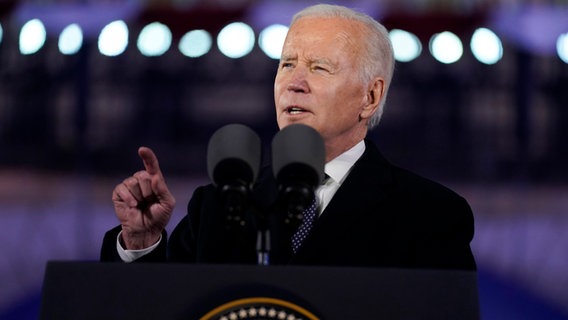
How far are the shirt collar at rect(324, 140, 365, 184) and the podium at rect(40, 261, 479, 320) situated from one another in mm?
580

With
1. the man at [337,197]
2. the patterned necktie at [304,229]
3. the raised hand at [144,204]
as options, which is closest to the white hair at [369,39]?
the man at [337,197]

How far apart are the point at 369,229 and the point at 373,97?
1.09ft

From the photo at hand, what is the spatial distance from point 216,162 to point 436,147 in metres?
2.78

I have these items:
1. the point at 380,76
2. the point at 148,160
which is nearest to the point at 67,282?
the point at 148,160

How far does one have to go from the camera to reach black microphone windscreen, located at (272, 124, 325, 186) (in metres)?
0.91

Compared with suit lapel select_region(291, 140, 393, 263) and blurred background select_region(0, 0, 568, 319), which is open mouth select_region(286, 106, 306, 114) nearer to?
suit lapel select_region(291, 140, 393, 263)

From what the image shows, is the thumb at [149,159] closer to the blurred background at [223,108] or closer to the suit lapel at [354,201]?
the suit lapel at [354,201]

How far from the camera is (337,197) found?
1.33m

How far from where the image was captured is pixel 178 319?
0.83 m

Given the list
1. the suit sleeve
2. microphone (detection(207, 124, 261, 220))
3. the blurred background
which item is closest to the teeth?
the suit sleeve

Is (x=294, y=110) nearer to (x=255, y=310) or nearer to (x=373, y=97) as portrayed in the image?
(x=373, y=97)

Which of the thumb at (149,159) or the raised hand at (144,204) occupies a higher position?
the thumb at (149,159)

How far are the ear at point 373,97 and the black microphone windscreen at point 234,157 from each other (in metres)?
0.60

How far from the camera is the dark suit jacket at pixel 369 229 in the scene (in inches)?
48.4
